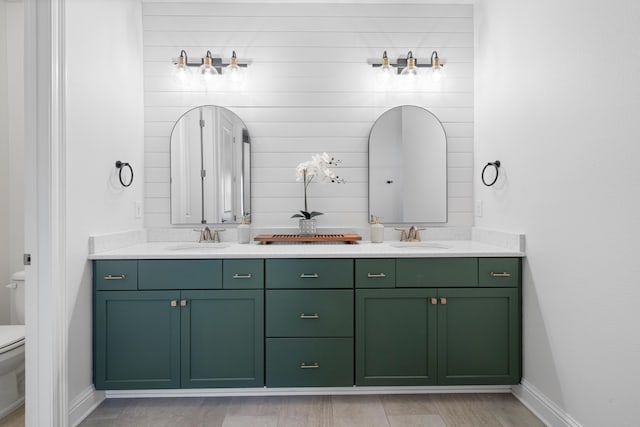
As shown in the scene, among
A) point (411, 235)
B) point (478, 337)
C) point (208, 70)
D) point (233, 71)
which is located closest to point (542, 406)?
point (478, 337)

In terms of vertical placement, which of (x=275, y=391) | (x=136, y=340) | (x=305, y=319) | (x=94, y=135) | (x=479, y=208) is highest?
(x=94, y=135)

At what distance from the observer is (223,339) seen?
2.31 meters

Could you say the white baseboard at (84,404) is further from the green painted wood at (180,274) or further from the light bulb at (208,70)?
the light bulb at (208,70)

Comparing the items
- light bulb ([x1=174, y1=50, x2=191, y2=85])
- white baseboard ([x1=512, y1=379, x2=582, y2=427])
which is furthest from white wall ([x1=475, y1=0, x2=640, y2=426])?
light bulb ([x1=174, y1=50, x2=191, y2=85])

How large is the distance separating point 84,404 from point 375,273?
177 centimetres

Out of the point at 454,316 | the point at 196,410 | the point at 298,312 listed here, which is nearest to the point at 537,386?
the point at 454,316

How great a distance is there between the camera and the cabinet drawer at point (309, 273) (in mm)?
2318

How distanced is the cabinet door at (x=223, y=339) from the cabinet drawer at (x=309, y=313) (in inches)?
3.0

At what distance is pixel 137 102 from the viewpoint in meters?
2.85

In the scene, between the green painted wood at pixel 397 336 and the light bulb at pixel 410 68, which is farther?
the light bulb at pixel 410 68

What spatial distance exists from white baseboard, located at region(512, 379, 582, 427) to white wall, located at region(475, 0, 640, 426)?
32 mm

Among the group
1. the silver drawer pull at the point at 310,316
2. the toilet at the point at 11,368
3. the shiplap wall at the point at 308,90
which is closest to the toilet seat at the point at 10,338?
the toilet at the point at 11,368

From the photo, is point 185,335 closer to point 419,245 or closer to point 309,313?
point 309,313

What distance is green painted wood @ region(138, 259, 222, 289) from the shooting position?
90.4 inches
